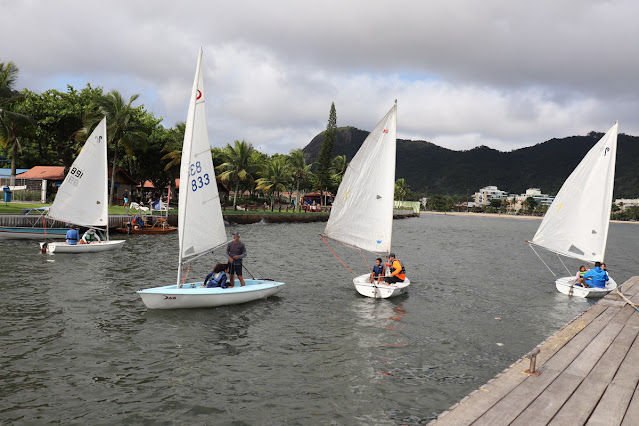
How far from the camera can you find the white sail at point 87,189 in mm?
30891

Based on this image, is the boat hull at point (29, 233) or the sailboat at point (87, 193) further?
the boat hull at point (29, 233)

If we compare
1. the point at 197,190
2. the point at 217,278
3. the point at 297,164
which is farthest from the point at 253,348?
the point at 297,164

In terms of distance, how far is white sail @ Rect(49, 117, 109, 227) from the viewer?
101 ft

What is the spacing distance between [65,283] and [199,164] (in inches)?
436

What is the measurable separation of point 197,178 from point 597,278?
21456mm

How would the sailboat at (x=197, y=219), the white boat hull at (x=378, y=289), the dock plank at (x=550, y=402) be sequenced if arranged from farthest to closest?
the white boat hull at (x=378, y=289) < the sailboat at (x=197, y=219) < the dock plank at (x=550, y=402)

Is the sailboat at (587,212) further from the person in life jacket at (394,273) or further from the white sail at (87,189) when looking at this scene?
the white sail at (87,189)

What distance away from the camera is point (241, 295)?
18.2m

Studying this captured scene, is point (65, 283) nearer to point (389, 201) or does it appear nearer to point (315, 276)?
point (315, 276)

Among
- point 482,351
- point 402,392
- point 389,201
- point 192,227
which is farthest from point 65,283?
point 482,351

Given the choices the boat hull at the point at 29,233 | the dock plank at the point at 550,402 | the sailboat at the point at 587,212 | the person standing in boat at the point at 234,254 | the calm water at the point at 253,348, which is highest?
the sailboat at the point at 587,212

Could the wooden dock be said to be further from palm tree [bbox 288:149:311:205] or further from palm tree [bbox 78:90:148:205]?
palm tree [bbox 288:149:311:205]

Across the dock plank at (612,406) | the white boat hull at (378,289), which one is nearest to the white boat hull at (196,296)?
the white boat hull at (378,289)

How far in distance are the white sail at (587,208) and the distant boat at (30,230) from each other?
123 ft
